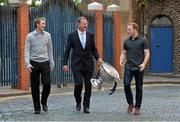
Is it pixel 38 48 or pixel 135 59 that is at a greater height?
pixel 38 48

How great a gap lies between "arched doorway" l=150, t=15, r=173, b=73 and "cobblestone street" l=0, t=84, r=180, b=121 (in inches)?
403

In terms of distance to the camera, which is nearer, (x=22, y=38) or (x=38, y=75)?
(x=38, y=75)

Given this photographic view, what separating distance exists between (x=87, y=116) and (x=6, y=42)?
24.3ft

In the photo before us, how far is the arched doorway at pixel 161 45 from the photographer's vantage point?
2700 cm

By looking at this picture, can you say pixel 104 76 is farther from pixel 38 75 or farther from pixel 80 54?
pixel 38 75

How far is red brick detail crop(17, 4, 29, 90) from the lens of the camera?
18.2 m

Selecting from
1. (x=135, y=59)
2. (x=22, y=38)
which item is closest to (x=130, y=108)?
(x=135, y=59)

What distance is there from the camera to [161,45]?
27125 mm

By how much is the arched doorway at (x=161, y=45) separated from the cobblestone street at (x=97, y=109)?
1023 centimetres

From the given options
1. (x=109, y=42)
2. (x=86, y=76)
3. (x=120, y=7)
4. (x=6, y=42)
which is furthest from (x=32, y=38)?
(x=120, y=7)

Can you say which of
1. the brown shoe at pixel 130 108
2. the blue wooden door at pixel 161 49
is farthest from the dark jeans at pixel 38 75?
the blue wooden door at pixel 161 49

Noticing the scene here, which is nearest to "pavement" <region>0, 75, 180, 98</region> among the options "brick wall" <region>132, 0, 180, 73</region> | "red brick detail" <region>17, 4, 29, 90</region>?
"red brick detail" <region>17, 4, 29, 90</region>

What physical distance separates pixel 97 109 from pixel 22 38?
6.32m

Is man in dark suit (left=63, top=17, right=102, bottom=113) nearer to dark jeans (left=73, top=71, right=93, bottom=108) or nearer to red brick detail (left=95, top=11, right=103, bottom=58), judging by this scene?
dark jeans (left=73, top=71, right=93, bottom=108)
